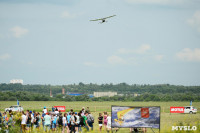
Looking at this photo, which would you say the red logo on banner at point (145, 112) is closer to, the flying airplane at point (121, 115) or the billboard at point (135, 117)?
the billboard at point (135, 117)

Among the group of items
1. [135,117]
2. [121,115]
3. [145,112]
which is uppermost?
[145,112]

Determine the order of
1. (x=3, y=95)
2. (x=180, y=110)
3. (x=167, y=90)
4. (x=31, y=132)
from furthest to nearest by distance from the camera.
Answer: (x=167, y=90), (x=3, y=95), (x=180, y=110), (x=31, y=132)

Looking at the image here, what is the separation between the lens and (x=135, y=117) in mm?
24078

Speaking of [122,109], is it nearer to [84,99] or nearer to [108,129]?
[108,129]

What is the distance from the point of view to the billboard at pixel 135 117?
23.9 m

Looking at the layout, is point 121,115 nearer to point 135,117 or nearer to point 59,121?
point 135,117

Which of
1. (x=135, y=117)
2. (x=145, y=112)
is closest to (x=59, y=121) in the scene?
(x=135, y=117)

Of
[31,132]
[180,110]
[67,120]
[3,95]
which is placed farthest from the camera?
[3,95]

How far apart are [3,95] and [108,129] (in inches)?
3544

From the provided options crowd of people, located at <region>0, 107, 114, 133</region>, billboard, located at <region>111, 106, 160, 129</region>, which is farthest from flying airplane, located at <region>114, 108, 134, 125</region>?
crowd of people, located at <region>0, 107, 114, 133</region>

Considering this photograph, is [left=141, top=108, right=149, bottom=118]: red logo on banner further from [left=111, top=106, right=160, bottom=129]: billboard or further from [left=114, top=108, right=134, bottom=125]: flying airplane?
[left=114, top=108, right=134, bottom=125]: flying airplane

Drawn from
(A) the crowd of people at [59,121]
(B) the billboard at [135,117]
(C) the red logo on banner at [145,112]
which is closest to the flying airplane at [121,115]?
(B) the billboard at [135,117]

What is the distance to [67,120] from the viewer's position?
26.0m

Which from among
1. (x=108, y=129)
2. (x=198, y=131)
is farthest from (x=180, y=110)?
(x=198, y=131)
